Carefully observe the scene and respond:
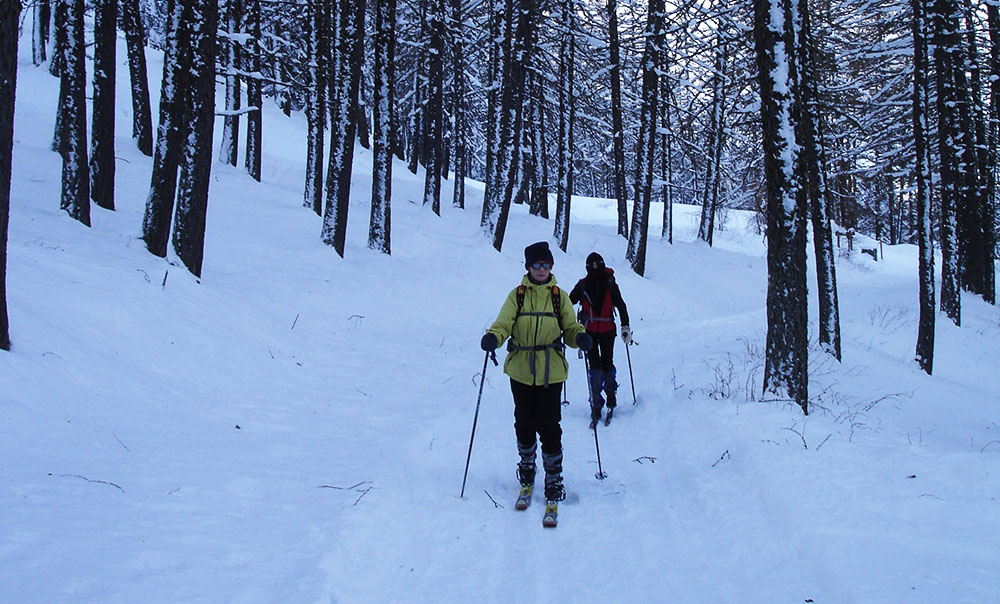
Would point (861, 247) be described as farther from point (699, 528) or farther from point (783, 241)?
point (699, 528)

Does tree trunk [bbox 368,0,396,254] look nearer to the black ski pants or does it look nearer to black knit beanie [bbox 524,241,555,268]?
black knit beanie [bbox 524,241,555,268]

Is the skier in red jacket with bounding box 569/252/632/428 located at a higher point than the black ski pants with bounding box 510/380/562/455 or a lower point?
higher

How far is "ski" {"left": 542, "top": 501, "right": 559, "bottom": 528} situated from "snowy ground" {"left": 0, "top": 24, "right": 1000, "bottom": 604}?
0.09 metres

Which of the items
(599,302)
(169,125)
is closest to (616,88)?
(169,125)

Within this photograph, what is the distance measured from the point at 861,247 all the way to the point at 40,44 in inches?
1783

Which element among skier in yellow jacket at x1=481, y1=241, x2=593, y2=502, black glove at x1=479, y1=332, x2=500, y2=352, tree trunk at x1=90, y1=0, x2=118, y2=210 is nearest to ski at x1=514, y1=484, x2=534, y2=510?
skier in yellow jacket at x1=481, y1=241, x2=593, y2=502

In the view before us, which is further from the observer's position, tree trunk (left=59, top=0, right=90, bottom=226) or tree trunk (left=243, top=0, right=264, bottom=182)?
tree trunk (left=243, top=0, right=264, bottom=182)

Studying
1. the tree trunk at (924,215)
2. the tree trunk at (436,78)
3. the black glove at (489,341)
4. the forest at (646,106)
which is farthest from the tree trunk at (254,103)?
the black glove at (489,341)

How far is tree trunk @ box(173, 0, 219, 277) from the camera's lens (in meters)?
9.66

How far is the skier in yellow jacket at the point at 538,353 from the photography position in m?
5.15

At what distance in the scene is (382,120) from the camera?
1565 centimetres

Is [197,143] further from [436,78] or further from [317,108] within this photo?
[436,78]

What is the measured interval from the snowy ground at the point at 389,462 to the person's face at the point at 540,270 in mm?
1839

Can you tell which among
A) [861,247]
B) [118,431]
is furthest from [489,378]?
[861,247]
